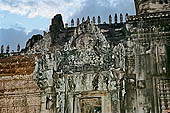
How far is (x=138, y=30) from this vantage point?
55.2 feet

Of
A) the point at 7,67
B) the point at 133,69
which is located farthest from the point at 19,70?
the point at 133,69

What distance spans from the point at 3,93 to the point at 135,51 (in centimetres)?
901

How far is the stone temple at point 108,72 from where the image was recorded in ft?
50.8

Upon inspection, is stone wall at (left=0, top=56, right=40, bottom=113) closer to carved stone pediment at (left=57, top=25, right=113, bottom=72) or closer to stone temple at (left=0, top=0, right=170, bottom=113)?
stone temple at (left=0, top=0, right=170, bottom=113)

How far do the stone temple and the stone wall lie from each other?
0.27 ft

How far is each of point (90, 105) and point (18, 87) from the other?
549cm

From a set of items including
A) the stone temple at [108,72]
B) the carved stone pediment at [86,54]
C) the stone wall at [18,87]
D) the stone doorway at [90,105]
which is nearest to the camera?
the stone temple at [108,72]

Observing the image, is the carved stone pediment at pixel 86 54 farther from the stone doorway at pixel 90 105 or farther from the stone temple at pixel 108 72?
the stone doorway at pixel 90 105

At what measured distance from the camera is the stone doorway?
16188 millimetres

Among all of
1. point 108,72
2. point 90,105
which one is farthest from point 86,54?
point 90,105

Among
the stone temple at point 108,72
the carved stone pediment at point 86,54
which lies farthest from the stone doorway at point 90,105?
the carved stone pediment at point 86,54

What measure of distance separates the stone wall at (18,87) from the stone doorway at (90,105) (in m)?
3.19

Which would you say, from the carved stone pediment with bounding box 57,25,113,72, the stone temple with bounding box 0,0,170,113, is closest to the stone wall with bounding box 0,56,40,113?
the stone temple with bounding box 0,0,170,113

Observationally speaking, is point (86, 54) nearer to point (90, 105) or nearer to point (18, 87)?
point (90, 105)
